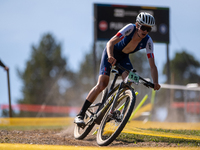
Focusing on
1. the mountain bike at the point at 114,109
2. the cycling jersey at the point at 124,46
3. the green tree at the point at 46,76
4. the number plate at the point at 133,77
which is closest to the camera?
the mountain bike at the point at 114,109

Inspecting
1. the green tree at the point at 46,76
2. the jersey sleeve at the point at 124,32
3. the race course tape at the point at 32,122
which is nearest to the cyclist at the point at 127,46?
the jersey sleeve at the point at 124,32

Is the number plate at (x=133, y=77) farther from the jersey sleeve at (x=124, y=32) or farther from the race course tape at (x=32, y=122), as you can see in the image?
the race course tape at (x=32, y=122)

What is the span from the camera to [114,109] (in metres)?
4.64

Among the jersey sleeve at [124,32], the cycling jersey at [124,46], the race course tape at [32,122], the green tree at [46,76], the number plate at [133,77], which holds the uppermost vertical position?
the jersey sleeve at [124,32]

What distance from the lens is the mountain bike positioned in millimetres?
4301

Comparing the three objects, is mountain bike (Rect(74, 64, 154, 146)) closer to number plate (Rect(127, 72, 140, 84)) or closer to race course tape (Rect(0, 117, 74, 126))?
number plate (Rect(127, 72, 140, 84))

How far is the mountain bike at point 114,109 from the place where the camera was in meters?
4.30

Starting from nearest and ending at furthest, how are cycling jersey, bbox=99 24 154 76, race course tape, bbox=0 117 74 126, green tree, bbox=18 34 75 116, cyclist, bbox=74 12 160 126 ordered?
cyclist, bbox=74 12 160 126, cycling jersey, bbox=99 24 154 76, race course tape, bbox=0 117 74 126, green tree, bbox=18 34 75 116

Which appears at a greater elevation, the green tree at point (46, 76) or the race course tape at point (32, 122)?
the race course tape at point (32, 122)

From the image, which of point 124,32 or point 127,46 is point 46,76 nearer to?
point 127,46

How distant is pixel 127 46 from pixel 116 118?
4.25 feet

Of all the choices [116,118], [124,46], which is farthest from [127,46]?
[116,118]

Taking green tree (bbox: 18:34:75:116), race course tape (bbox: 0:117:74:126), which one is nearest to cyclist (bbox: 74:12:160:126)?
race course tape (bbox: 0:117:74:126)

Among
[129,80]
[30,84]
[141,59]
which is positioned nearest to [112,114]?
[129,80]
